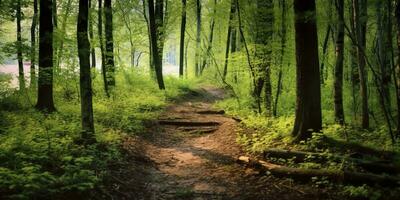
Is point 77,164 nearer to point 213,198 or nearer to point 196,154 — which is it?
point 213,198

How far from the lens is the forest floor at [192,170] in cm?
711

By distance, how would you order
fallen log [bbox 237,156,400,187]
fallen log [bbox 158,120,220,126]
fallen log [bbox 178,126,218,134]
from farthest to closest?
fallen log [bbox 158,120,220,126] → fallen log [bbox 178,126,218,134] → fallen log [bbox 237,156,400,187]

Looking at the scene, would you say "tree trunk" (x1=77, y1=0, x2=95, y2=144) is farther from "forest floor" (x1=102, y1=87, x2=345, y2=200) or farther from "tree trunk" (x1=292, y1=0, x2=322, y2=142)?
"tree trunk" (x1=292, y1=0, x2=322, y2=142)

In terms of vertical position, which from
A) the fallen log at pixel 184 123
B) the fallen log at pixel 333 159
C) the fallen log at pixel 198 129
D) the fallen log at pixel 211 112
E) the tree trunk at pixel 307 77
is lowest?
the fallen log at pixel 333 159

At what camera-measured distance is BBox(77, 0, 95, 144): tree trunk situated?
9055 mm

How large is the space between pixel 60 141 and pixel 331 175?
5.81 m

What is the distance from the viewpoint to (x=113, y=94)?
1795 cm

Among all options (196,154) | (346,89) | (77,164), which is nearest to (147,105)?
(196,154)

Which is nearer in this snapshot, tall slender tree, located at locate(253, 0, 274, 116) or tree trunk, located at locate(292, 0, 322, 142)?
tree trunk, located at locate(292, 0, 322, 142)

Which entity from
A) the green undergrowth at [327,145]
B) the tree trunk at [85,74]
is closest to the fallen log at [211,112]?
the green undergrowth at [327,145]

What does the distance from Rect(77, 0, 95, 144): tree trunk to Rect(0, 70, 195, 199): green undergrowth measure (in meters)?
0.27

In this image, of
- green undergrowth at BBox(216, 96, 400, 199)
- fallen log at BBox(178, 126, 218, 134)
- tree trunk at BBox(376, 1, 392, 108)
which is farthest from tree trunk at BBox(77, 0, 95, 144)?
tree trunk at BBox(376, 1, 392, 108)

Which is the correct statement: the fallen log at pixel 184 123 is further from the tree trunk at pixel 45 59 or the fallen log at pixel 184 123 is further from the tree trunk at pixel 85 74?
the tree trunk at pixel 85 74

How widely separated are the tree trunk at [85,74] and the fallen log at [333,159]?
450 centimetres
